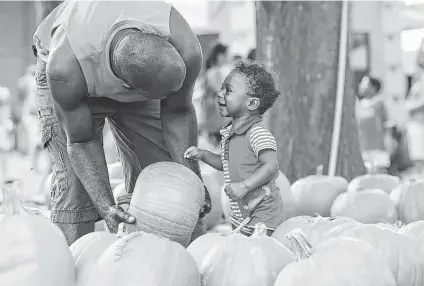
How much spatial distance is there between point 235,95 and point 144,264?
1.76 metres

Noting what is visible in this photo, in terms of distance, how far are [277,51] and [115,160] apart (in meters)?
1.64

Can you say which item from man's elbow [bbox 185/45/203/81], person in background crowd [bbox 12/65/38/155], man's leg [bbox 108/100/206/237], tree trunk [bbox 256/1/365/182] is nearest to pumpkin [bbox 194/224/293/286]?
man's elbow [bbox 185/45/203/81]

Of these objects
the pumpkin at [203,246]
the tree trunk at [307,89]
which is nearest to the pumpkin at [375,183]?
the tree trunk at [307,89]

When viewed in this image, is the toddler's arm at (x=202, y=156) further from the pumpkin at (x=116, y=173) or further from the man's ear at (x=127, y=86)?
the pumpkin at (x=116, y=173)

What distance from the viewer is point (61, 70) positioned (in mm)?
3256

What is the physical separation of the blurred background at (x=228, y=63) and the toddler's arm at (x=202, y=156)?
6176mm

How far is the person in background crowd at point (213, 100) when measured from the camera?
34.0ft

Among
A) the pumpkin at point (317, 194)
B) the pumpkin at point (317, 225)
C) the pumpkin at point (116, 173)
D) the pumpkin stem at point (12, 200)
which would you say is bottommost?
the pumpkin at point (317, 194)

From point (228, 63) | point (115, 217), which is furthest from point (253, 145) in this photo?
point (228, 63)

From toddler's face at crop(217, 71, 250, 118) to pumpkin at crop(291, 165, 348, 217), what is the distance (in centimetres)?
154

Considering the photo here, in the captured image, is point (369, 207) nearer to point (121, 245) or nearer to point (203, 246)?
point (203, 246)

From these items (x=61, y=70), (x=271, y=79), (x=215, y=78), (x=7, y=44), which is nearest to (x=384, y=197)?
(x=271, y=79)

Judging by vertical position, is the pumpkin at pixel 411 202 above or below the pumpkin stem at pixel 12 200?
below

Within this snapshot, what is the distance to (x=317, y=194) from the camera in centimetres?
524
